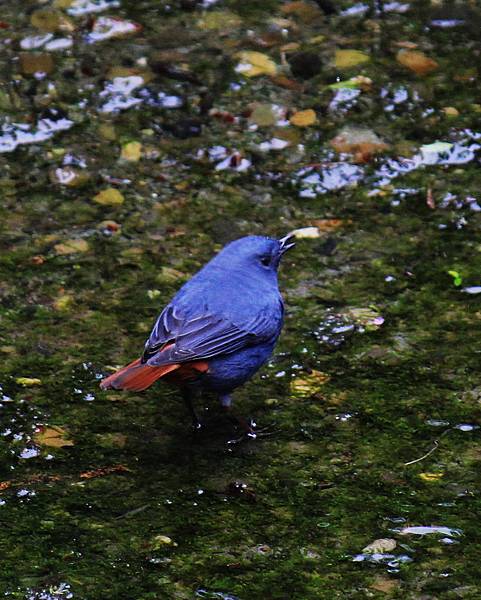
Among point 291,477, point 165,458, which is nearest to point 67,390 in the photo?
point 165,458

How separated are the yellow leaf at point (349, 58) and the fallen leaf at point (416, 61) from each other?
0.80 ft

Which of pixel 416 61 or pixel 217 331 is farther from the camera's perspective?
pixel 416 61

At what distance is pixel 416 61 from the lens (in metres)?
7.48

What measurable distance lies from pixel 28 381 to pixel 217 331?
1.08 metres

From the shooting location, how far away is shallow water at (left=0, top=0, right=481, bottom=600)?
4.01m

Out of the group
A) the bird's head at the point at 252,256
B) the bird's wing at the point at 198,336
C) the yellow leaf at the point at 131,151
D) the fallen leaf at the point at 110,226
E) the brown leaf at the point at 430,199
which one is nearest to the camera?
the bird's wing at the point at 198,336

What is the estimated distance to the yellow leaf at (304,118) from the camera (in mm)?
7074

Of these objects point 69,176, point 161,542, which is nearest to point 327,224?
point 69,176

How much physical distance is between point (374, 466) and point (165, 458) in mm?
916

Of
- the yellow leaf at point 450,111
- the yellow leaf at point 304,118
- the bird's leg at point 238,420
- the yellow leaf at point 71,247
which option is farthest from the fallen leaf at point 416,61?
the bird's leg at point 238,420

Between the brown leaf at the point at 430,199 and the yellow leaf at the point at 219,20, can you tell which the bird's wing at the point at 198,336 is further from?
the yellow leaf at the point at 219,20

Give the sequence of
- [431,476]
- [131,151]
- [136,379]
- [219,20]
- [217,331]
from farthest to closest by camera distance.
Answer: [219,20], [131,151], [217,331], [431,476], [136,379]

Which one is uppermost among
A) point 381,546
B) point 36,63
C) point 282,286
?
point 36,63

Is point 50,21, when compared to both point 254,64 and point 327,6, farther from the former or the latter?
point 327,6
